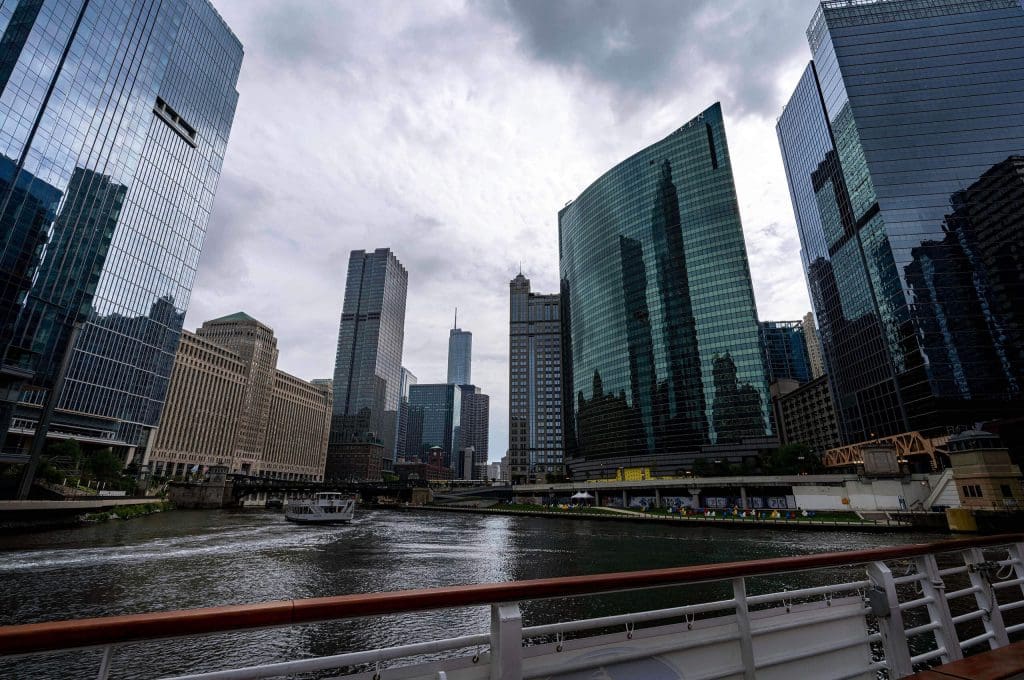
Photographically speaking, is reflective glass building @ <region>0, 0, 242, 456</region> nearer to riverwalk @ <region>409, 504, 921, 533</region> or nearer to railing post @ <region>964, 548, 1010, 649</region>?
railing post @ <region>964, 548, 1010, 649</region>

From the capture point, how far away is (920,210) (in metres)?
80.4

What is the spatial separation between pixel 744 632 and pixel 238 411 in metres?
153

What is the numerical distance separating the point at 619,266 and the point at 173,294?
349 feet

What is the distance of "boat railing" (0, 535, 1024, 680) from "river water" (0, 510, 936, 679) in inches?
206

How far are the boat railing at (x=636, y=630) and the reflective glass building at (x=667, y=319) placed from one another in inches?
4221

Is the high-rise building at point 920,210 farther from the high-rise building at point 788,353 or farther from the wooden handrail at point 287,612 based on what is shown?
the wooden handrail at point 287,612

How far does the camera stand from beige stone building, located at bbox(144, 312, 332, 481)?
112550 millimetres

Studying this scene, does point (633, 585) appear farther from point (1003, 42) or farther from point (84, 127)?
point (1003, 42)

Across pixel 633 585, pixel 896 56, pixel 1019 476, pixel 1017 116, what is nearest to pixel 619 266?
pixel 896 56

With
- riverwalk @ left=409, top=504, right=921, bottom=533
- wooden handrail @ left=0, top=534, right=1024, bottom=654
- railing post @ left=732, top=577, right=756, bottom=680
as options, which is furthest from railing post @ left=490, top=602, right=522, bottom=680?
riverwalk @ left=409, top=504, right=921, bottom=533

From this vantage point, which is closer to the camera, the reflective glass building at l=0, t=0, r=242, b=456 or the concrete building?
the reflective glass building at l=0, t=0, r=242, b=456

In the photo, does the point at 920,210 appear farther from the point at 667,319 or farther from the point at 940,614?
the point at 940,614

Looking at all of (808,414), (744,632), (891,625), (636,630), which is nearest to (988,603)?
(891,625)

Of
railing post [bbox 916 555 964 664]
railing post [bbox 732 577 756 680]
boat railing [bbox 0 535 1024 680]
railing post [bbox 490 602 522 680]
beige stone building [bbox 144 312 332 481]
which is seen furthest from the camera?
beige stone building [bbox 144 312 332 481]
